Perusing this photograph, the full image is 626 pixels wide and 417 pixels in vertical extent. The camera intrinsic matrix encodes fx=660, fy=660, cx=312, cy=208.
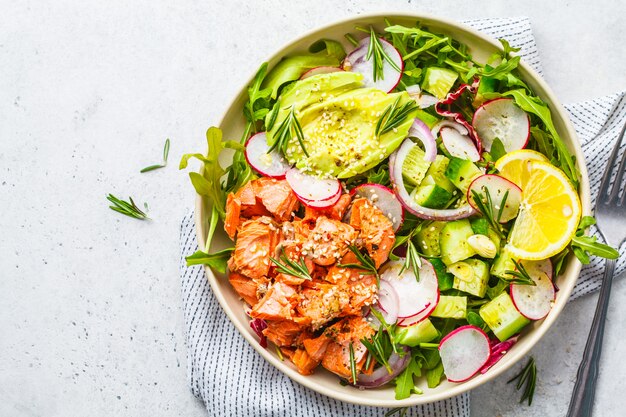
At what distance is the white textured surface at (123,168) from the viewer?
2.33 meters

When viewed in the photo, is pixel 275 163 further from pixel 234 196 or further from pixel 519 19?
pixel 519 19

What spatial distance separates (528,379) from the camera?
89.4 inches

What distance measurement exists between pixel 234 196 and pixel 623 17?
1.51m

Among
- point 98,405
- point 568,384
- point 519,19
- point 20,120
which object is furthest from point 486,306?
point 20,120

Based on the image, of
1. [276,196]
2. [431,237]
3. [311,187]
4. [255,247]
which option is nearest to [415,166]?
[431,237]

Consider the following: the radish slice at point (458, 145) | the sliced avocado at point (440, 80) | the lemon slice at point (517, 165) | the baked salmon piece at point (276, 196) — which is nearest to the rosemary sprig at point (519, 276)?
the lemon slice at point (517, 165)

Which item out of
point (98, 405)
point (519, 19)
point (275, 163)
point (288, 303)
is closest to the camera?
point (288, 303)

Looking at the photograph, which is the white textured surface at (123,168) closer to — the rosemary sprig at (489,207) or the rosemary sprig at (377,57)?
the rosemary sprig at (377,57)

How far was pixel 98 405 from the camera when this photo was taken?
7.88ft

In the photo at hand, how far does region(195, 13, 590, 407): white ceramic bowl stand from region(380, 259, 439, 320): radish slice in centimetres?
26

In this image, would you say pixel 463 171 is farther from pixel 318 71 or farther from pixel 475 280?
pixel 318 71

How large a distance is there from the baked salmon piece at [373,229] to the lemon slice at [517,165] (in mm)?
380

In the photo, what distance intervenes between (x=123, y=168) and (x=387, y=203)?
3.27 feet

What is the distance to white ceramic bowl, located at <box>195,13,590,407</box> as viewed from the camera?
1979 millimetres
